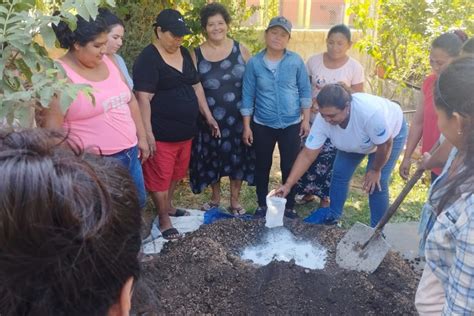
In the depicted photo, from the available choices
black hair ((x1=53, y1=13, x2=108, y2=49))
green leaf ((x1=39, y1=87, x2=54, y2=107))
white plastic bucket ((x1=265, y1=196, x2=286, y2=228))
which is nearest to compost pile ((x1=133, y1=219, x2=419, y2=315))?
white plastic bucket ((x1=265, y1=196, x2=286, y2=228))

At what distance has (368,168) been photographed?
141 inches

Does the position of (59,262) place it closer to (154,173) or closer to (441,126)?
(441,126)

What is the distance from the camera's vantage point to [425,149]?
354cm

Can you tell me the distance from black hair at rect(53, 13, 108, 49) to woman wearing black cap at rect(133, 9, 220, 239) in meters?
0.74

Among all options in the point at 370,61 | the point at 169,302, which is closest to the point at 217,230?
the point at 169,302

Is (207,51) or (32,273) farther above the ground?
(32,273)

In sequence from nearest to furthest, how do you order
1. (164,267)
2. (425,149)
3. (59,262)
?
(59,262)
(164,267)
(425,149)

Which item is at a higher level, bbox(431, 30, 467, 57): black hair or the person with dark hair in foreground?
the person with dark hair in foreground

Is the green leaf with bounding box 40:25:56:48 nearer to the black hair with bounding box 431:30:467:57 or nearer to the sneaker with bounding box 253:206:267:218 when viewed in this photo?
the black hair with bounding box 431:30:467:57

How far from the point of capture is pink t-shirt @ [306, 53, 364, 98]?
4066 millimetres

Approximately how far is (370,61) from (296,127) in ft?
12.1

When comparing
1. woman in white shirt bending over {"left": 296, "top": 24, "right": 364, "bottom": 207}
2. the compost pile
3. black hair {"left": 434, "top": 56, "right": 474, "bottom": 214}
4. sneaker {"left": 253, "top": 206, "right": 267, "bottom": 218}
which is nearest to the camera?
black hair {"left": 434, "top": 56, "right": 474, "bottom": 214}

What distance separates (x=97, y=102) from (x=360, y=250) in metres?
1.97

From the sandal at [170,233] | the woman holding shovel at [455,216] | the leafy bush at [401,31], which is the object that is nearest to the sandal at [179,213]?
the sandal at [170,233]
